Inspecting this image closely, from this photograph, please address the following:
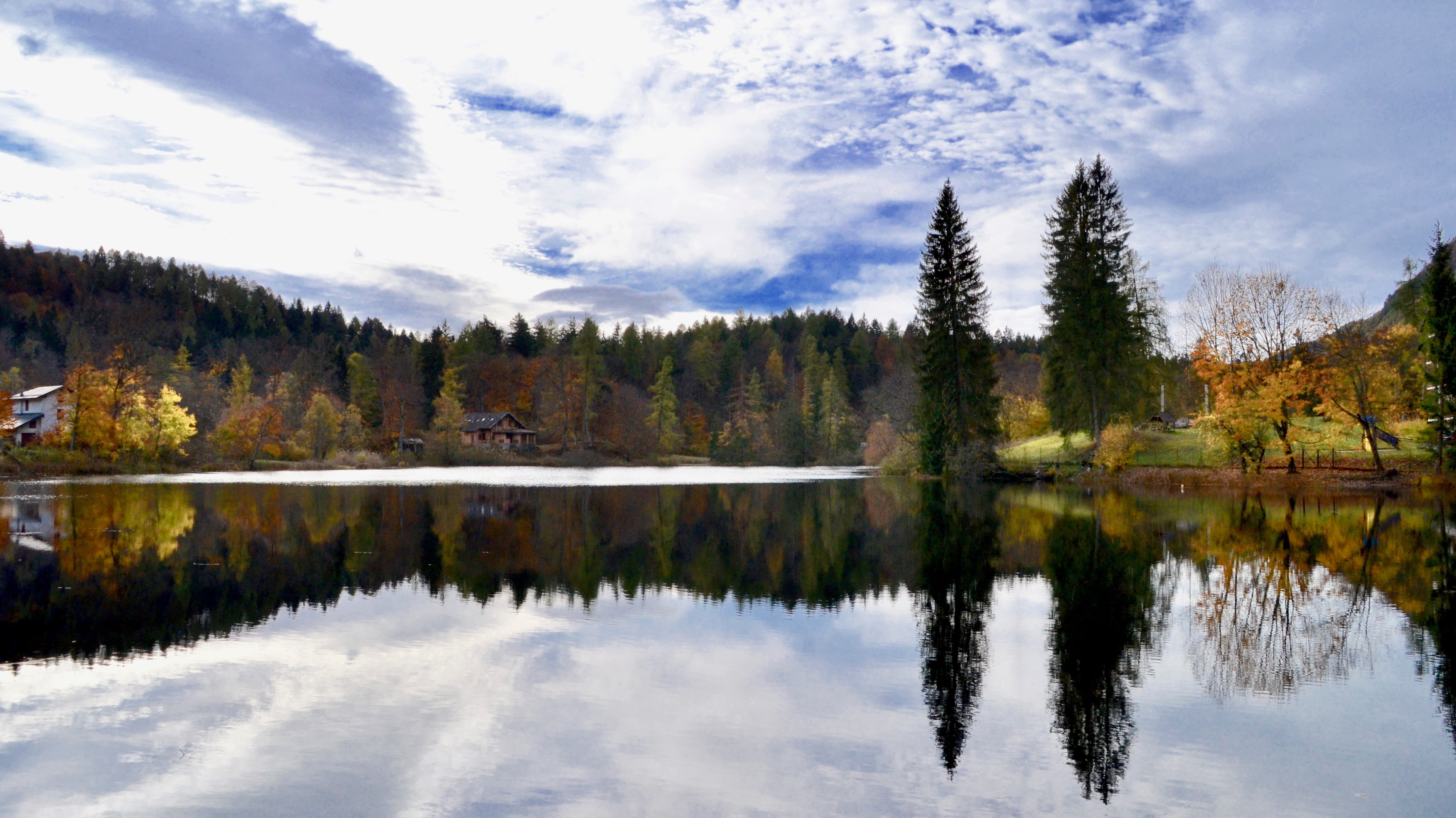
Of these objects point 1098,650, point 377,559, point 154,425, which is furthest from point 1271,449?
point 154,425

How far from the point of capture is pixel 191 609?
11023mm

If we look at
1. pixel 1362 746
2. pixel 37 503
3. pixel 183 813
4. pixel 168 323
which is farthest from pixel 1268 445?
pixel 168 323

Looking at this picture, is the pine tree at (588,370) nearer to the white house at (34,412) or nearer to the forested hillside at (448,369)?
the forested hillside at (448,369)

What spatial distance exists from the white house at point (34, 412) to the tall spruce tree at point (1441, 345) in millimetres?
82966

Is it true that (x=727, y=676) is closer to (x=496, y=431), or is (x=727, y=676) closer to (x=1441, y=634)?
(x=1441, y=634)

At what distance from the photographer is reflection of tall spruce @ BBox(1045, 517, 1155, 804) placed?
6.16m

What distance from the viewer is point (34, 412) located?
2589 inches

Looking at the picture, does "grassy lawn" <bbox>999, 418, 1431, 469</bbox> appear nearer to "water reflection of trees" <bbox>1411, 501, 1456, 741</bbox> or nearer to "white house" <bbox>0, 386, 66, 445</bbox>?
"water reflection of trees" <bbox>1411, 501, 1456, 741</bbox>

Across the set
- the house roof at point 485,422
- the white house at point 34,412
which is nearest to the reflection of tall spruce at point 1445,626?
the white house at point 34,412

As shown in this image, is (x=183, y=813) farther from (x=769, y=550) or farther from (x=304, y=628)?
(x=769, y=550)

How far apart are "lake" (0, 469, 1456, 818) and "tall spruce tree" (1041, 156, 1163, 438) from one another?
25.8 meters

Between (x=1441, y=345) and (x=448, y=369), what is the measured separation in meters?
88.5

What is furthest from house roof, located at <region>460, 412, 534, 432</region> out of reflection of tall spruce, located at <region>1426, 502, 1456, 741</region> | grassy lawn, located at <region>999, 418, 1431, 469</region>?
reflection of tall spruce, located at <region>1426, 502, 1456, 741</region>

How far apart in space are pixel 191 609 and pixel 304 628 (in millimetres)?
2000
